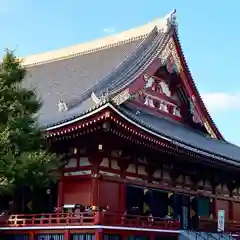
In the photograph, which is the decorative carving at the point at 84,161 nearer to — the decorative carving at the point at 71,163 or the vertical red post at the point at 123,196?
the decorative carving at the point at 71,163

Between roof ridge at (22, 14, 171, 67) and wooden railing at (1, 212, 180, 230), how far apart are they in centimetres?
1222

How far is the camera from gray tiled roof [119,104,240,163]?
21.5 metres

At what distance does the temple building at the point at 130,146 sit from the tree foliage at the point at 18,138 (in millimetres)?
1054

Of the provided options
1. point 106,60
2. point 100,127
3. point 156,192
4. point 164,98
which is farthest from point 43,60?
point 100,127

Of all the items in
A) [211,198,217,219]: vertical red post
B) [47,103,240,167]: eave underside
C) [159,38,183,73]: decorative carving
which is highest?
[159,38,183,73]: decorative carving

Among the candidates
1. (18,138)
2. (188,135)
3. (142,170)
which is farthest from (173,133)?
(18,138)

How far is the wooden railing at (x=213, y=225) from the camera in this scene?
2336cm

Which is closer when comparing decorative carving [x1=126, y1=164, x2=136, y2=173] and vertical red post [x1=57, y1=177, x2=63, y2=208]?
vertical red post [x1=57, y1=177, x2=63, y2=208]

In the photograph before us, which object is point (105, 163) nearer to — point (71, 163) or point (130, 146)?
point (130, 146)

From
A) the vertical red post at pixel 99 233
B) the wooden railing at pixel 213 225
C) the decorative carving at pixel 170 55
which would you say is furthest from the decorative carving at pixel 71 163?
the decorative carving at pixel 170 55

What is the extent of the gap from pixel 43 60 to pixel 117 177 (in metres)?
14.2

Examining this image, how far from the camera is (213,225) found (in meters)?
23.9

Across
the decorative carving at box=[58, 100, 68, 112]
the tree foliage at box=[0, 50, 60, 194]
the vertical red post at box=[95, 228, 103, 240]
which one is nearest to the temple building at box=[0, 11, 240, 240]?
the vertical red post at box=[95, 228, 103, 240]

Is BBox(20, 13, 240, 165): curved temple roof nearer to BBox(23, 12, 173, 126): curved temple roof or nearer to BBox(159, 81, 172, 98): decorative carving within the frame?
BBox(23, 12, 173, 126): curved temple roof
